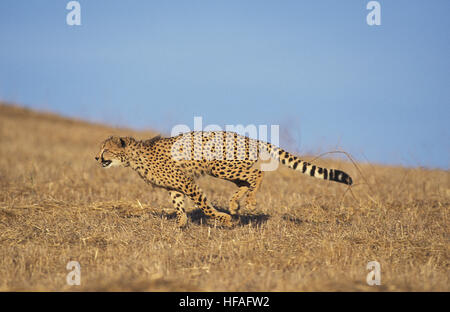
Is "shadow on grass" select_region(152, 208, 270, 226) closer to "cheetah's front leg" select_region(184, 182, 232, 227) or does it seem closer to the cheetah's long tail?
"cheetah's front leg" select_region(184, 182, 232, 227)

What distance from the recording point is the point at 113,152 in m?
5.79

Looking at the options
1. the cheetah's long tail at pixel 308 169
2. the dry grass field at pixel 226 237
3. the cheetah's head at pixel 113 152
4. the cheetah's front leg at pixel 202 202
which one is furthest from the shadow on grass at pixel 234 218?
the cheetah's head at pixel 113 152

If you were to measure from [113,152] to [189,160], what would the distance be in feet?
3.04

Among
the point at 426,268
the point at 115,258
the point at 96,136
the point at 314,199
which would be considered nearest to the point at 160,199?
the point at 314,199

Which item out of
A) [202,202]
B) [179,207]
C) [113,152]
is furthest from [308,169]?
[113,152]

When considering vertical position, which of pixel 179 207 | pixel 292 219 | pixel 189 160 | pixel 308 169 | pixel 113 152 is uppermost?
pixel 113 152

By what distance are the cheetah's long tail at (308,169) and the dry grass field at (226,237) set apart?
568mm

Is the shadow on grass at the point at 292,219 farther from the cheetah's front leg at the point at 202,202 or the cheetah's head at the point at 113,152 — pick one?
the cheetah's head at the point at 113,152

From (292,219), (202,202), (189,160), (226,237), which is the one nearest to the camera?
(226,237)

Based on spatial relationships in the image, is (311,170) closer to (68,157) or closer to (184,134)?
(184,134)

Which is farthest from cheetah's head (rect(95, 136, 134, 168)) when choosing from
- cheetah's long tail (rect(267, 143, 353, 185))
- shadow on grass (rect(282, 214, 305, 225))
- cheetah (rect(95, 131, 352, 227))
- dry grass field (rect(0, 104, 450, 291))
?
shadow on grass (rect(282, 214, 305, 225))

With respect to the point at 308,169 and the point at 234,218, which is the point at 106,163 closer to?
the point at 234,218

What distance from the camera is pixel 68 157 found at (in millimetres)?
11930

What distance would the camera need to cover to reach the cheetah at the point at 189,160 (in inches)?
222
